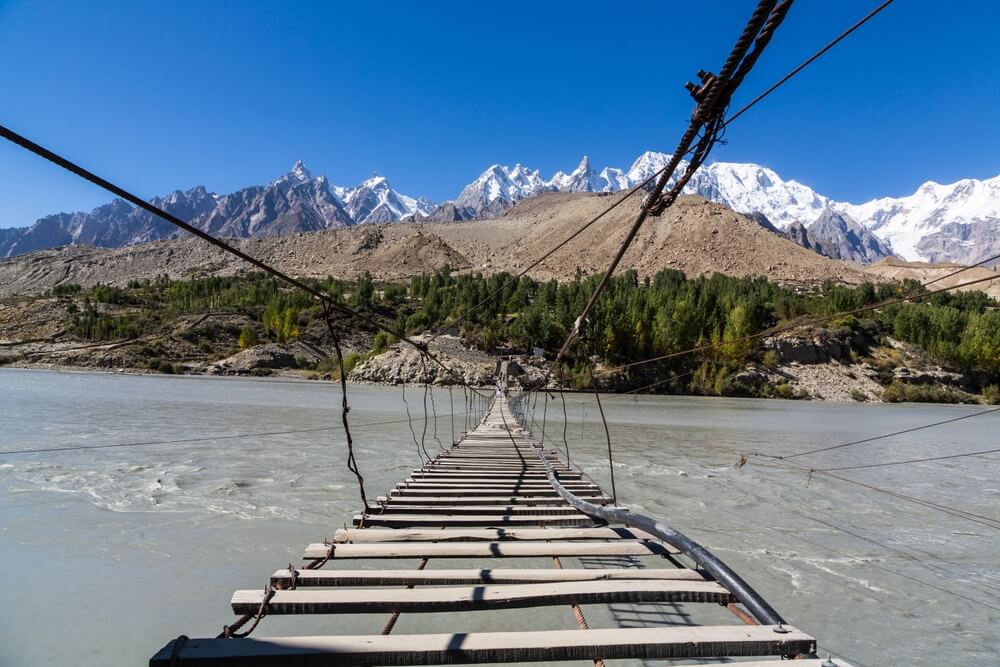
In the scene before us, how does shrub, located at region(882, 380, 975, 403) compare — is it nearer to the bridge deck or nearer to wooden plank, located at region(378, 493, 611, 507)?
wooden plank, located at region(378, 493, 611, 507)

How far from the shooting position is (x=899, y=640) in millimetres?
4367

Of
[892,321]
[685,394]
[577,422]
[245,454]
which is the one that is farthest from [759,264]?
[245,454]

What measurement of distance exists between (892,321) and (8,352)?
97.3m

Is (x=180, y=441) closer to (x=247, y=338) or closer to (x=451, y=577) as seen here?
(x=451, y=577)

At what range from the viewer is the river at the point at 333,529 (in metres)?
4.33

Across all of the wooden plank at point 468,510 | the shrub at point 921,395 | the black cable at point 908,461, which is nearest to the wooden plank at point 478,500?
the wooden plank at point 468,510

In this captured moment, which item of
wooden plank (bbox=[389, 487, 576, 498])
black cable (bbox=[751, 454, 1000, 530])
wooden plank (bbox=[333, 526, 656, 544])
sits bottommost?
black cable (bbox=[751, 454, 1000, 530])

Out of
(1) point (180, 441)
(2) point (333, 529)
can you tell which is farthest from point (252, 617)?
(1) point (180, 441)

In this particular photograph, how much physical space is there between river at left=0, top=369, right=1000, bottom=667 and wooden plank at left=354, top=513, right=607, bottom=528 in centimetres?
72

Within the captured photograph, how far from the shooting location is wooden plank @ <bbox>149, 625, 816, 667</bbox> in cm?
212

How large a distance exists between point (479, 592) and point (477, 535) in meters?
1.29

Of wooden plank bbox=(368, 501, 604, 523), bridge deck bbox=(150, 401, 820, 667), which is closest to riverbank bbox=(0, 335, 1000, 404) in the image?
wooden plank bbox=(368, 501, 604, 523)

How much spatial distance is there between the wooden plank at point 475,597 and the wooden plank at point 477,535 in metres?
1.08

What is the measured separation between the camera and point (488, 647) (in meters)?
2.23
